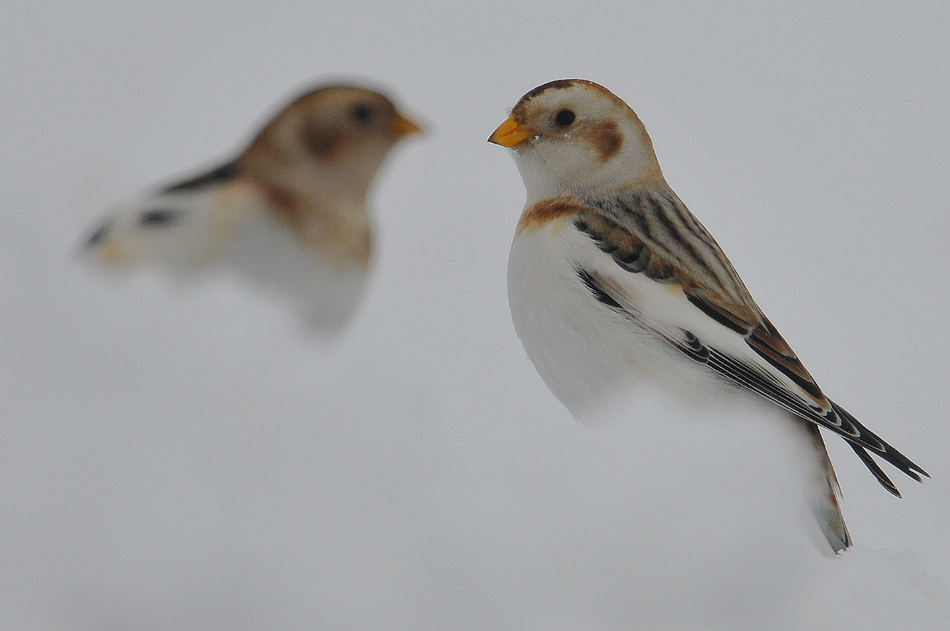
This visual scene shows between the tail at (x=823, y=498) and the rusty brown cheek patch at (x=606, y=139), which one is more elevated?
the rusty brown cheek patch at (x=606, y=139)

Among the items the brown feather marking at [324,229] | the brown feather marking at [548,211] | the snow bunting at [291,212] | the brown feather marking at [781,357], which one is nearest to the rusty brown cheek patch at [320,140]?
the snow bunting at [291,212]

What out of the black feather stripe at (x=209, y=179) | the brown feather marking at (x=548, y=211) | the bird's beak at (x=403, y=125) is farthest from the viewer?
the bird's beak at (x=403, y=125)

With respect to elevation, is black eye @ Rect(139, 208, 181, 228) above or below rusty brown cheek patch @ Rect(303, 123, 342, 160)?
below

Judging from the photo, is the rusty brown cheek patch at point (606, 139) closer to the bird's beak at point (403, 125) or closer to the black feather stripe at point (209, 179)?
the bird's beak at point (403, 125)

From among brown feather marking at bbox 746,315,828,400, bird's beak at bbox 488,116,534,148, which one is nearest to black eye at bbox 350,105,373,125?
bird's beak at bbox 488,116,534,148

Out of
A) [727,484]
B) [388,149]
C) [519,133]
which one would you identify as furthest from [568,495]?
[388,149]

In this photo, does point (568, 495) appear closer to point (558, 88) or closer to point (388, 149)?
point (558, 88)

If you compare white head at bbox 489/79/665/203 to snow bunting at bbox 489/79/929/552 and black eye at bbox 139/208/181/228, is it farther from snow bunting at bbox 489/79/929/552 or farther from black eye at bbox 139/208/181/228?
black eye at bbox 139/208/181/228
